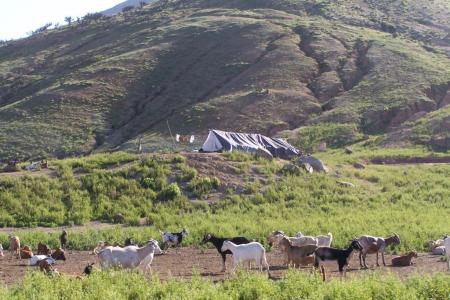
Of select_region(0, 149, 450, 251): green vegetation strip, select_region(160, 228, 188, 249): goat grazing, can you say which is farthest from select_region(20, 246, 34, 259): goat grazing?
select_region(160, 228, 188, 249): goat grazing

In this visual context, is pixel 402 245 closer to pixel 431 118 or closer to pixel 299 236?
pixel 299 236

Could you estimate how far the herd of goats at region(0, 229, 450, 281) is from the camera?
15.7m

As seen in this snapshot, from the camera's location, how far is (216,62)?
85.3m

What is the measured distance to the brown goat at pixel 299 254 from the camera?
58.0 feet

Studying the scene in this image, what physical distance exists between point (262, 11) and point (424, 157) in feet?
221

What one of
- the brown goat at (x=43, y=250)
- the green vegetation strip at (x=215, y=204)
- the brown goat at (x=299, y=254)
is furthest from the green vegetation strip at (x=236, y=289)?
the green vegetation strip at (x=215, y=204)

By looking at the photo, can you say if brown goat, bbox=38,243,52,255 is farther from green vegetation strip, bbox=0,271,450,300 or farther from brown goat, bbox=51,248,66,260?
green vegetation strip, bbox=0,271,450,300

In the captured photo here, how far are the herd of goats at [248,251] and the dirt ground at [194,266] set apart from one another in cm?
36

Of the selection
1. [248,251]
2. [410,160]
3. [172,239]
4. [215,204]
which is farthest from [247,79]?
[248,251]

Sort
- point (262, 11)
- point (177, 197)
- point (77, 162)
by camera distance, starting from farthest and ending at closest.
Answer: point (262, 11) < point (77, 162) < point (177, 197)

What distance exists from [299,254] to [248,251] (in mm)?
2136

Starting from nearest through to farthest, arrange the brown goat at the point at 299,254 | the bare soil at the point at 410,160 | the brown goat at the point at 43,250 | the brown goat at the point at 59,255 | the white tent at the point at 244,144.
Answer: the brown goat at the point at 299,254
the brown goat at the point at 59,255
the brown goat at the point at 43,250
the white tent at the point at 244,144
the bare soil at the point at 410,160

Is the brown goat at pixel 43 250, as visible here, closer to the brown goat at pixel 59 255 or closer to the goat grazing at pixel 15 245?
the goat grazing at pixel 15 245

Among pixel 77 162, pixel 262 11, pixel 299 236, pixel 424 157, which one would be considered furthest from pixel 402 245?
pixel 262 11
